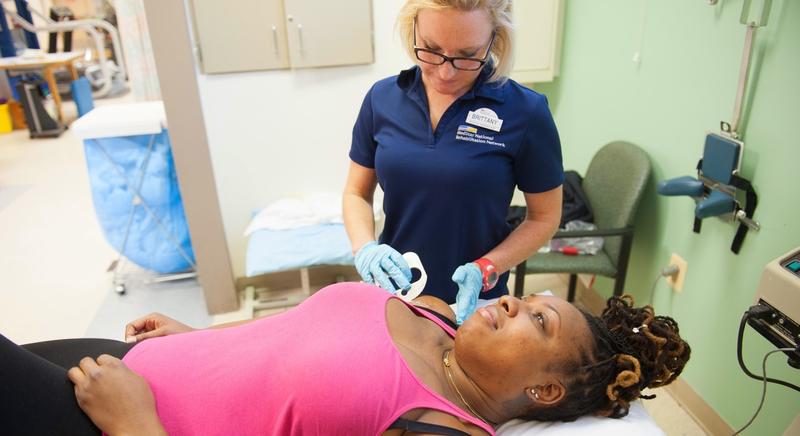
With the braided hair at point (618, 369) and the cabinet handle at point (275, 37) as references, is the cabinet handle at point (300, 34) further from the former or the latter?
the braided hair at point (618, 369)

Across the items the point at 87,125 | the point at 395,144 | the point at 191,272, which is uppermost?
the point at 395,144

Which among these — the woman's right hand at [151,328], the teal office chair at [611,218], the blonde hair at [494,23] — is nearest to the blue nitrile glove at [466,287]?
the blonde hair at [494,23]

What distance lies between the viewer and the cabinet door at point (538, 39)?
2.61m

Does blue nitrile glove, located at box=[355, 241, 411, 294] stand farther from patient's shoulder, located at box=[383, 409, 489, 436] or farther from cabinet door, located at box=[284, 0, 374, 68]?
cabinet door, located at box=[284, 0, 374, 68]

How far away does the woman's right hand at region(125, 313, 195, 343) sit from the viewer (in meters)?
1.16

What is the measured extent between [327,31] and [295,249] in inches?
43.0

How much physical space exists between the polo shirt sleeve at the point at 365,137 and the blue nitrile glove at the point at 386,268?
10.5 inches

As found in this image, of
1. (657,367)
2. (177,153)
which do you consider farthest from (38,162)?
(657,367)

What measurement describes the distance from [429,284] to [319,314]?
0.44m

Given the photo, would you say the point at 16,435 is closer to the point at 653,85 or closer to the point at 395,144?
the point at 395,144

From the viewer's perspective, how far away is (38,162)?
4930 millimetres

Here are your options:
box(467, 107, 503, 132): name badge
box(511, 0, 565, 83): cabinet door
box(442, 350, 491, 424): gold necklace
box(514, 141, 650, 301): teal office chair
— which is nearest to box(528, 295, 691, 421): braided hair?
box(442, 350, 491, 424): gold necklace

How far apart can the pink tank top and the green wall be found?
1208mm

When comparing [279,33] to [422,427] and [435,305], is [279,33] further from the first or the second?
[422,427]
